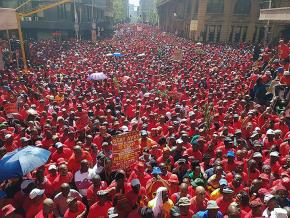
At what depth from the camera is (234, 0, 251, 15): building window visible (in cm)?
3841

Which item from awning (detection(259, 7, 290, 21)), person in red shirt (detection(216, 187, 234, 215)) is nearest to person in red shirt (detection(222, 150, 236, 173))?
person in red shirt (detection(216, 187, 234, 215))

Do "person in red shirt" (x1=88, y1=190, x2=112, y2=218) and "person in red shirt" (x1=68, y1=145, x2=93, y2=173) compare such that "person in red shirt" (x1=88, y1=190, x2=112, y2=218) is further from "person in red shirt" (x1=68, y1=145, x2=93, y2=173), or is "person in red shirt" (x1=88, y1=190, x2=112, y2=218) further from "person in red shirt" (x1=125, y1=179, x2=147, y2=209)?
"person in red shirt" (x1=68, y1=145, x2=93, y2=173)

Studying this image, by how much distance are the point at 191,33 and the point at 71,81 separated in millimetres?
29875

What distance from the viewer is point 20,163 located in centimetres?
527

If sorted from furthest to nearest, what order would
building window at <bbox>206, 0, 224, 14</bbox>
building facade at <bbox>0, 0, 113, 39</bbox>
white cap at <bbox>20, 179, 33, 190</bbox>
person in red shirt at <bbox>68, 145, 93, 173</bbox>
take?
building window at <bbox>206, 0, 224, 14</bbox>
building facade at <bbox>0, 0, 113, 39</bbox>
person in red shirt at <bbox>68, 145, 93, 173</bbox>
white cap at <bbox>20, 179, 33, 190</bbox>

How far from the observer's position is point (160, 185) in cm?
554

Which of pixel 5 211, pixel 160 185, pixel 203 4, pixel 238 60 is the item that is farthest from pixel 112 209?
pixel 203 4

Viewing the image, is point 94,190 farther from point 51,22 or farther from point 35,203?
point 51,22

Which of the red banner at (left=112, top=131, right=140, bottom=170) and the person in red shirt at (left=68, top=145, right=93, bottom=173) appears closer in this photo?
the red banner at (left=112, top=131, right=140, bottom=170)

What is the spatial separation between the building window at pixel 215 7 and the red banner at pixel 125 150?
36.2 metres

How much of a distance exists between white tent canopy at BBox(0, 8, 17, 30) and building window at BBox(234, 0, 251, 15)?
2790 cm

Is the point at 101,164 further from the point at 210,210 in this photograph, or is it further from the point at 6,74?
the point at 6,74

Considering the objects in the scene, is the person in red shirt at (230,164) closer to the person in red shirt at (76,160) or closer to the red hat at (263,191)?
the red hat at (263,191)

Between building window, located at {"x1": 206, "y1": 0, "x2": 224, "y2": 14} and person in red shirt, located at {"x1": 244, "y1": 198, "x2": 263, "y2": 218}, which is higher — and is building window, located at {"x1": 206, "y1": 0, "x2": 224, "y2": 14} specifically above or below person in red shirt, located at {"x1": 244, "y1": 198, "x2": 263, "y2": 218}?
above
